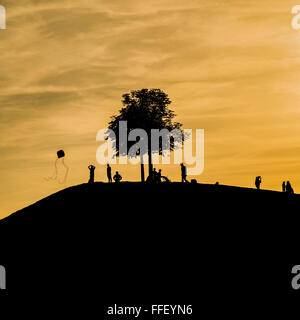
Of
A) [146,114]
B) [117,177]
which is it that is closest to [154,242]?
[117,177]

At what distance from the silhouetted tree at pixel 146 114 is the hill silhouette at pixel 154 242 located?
48.9m

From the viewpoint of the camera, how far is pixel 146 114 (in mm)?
99938

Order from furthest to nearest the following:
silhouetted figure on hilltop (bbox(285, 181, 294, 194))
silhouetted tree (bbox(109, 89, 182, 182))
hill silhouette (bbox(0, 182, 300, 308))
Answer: silhouetted tree (bbox(109, 89, 182, 182)) → silhouetted figure on hilltop (bbox(285, 181, 294, 194)) → hill silhouette (bbox(0, 182, 300, 308))

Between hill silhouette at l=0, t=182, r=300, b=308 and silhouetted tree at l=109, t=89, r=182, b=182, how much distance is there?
48.9 metres

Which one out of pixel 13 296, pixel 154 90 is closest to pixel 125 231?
A: pixel 13 296

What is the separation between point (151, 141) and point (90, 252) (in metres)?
56.8

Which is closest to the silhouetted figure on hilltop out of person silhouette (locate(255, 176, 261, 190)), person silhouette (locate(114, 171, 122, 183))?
person silhouette (locate(255, 176, 261, 190))

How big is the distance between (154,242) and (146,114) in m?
58.8

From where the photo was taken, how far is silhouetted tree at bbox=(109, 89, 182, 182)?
3915 inches

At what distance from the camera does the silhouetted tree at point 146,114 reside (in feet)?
326

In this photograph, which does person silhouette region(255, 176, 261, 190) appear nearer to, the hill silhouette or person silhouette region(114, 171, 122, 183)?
the hill silhouette

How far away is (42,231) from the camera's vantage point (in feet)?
148

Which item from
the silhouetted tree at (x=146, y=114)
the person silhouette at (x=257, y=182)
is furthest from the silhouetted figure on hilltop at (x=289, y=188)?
the silhouetted tree at (x=146, y=114)

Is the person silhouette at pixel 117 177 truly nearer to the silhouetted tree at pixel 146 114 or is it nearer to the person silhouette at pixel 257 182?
the person silhouette at pixel 257 182
